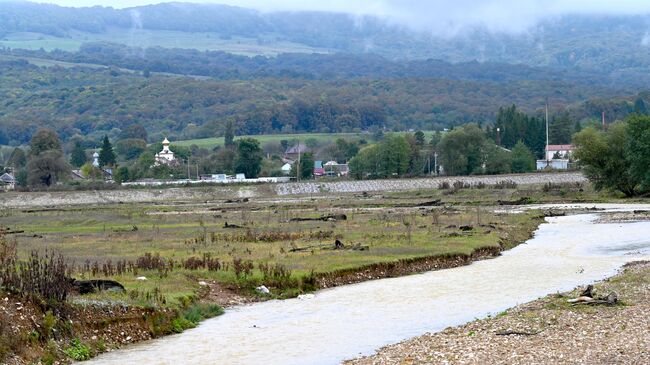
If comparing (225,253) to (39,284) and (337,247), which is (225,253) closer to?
(337,247)

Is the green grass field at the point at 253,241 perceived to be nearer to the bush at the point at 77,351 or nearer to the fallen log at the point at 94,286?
the fallen log at the point at 94,286

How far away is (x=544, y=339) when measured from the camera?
26078mm

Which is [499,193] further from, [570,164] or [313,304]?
[313,304]

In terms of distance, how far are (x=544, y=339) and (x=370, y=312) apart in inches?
361

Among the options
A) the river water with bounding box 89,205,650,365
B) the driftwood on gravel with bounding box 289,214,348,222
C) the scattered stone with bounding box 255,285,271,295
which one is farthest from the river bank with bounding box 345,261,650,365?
the driftwood on gravel with bounding box 289,214,348,222

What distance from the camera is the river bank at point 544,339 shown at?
2373 centimetres

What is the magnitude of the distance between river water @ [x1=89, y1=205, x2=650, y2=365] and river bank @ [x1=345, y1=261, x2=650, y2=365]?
176 centimetres

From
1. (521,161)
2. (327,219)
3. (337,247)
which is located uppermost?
(337,247)

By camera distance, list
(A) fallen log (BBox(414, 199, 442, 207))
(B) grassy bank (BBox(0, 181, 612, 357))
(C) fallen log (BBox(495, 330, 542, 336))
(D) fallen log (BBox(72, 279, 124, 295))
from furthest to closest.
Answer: (A) fallen log (BBox(414, 199, 442, 207))
(D) fallen log (BBox(72, 279, 124, 295))
(B) grassy bank (BBox(0, 181, 612, 357))
(C) fallen log (BBox(495, 330, 542, 336))

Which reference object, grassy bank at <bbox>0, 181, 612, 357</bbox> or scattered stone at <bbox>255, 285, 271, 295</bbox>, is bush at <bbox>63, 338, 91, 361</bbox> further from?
scattered stone at <bbox>255, 285, 271, 295</bbox>

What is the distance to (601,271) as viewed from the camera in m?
44.1

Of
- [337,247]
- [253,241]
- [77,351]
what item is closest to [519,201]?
[253,241]

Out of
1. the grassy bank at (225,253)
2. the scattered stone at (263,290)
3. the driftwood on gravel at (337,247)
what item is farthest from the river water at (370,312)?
the driftwood on gravel at (337,247)

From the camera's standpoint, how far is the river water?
91.7 feet
